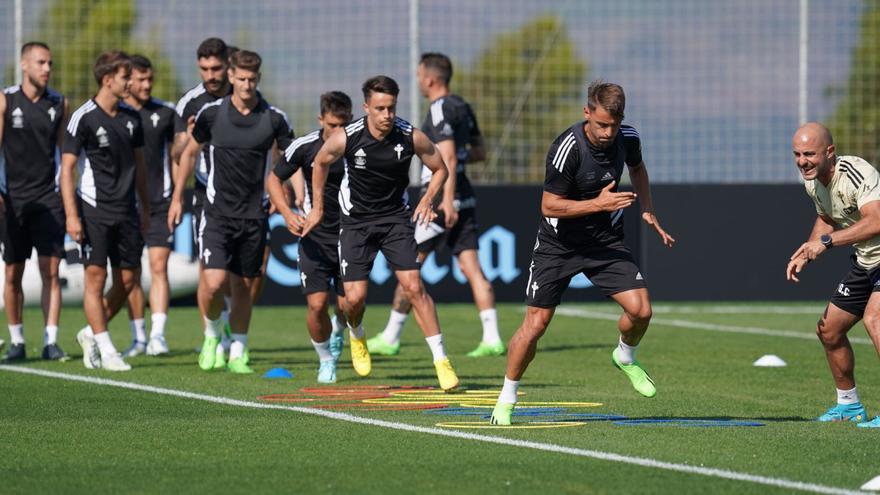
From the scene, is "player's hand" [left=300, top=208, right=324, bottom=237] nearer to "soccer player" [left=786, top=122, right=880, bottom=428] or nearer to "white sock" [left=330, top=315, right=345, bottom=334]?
"white sock" [left=330, top=315, right=345, bottom=334]

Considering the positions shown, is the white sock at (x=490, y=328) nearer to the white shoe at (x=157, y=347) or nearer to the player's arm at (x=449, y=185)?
the player's arm at (x=449, y=185)

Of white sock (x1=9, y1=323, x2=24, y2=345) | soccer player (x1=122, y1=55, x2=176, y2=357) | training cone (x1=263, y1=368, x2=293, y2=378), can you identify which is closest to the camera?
training cone (x1=263, y1=368, x2=293, y2=378)

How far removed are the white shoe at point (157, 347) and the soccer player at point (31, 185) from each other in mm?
807

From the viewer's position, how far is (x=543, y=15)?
70.5ft

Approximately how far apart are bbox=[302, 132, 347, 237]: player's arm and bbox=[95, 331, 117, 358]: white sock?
2.33 meters

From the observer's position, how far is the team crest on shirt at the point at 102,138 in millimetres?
12722

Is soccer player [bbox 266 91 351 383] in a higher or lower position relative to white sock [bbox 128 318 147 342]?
higher

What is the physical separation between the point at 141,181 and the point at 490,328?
3.42 m

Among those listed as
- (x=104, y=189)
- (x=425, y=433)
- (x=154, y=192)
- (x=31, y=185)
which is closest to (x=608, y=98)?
(x=425, y=433)

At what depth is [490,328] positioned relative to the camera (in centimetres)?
1429

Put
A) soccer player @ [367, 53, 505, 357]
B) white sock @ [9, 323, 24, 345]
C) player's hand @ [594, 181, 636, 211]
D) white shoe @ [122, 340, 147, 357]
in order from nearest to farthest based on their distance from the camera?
1. player's hand @ [594, 181, 636, 211]
2. white sock @ [9, 323, 24, 345]
3. white shoe @ [122, 340, 147, 357]
4. soccer player @ [367, 53, 505, 357]

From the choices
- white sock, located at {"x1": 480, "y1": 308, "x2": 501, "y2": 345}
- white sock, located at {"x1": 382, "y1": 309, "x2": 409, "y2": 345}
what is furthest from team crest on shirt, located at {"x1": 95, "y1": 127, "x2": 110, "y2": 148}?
white sock, located at {"x1": 480, "y1": 308, "x2": 501, "y2": 345}

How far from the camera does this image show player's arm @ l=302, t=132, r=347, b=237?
35.5 ft

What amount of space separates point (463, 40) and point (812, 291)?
5.88 m
